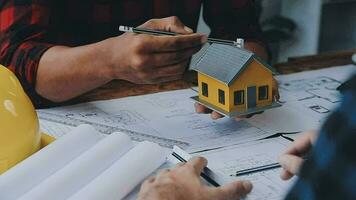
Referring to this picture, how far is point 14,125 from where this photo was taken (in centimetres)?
79

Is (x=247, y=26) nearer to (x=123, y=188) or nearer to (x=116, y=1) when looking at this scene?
(x=116, y=1)

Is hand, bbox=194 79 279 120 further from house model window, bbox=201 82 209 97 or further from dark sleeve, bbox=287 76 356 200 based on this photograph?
dark sleeve, bbox=287 76 356 200

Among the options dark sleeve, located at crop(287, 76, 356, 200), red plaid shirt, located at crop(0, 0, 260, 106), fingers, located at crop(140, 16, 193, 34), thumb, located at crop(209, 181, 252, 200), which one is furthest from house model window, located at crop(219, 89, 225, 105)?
dark sleeve, located at crop(287, 76, 356, 200)

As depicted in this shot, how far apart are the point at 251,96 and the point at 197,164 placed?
0.22 metres

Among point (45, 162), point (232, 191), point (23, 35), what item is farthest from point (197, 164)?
point (23, 35)

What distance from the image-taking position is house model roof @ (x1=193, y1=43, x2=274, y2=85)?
92 centimetres

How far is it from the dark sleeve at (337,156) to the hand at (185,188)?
1.02ft

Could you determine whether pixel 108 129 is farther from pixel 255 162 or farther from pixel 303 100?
pixel 303 100

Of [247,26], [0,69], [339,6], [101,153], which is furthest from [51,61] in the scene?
[339,6]

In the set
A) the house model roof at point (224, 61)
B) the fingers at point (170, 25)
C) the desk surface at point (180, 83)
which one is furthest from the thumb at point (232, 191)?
the desk surface at point (180, 83)

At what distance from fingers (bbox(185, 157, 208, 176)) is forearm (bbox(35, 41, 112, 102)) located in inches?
12.8

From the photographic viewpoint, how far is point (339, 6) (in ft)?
8.67

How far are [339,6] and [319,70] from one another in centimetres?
146

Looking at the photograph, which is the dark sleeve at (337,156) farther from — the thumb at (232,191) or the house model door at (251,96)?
the house model door at (251,96)
